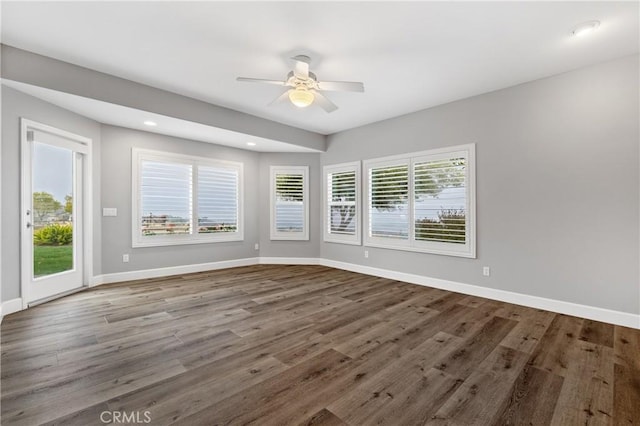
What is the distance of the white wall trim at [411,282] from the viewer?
3.08 metres

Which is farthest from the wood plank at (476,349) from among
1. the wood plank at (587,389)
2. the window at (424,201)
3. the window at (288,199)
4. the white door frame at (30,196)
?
the white door frame at (30,196)

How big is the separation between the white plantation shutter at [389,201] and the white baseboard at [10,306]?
5.00m

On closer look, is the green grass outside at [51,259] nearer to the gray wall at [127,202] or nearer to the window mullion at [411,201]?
the gray wall at [127,202]

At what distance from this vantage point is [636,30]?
2564 millimetres

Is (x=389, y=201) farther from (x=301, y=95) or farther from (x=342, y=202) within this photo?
(x=301, y=95)

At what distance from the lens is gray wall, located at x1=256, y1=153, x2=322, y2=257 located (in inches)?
249

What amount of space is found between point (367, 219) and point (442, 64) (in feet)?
9.62

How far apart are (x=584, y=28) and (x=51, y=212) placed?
20.9 feet

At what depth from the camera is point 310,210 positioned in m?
6.32

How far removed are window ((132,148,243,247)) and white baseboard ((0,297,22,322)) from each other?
5.29ft

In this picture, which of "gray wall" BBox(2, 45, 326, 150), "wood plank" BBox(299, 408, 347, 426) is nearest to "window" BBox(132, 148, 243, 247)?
"gray wall" BBox(2, 45, 326, 150)

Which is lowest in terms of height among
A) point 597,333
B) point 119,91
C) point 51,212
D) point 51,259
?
point 597,333

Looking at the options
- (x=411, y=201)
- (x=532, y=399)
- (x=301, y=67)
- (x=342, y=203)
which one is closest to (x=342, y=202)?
(x=342, y=203)

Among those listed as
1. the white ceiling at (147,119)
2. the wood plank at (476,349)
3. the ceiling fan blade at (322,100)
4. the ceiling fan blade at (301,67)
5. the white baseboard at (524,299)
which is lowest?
the wood plank at (476,349)
